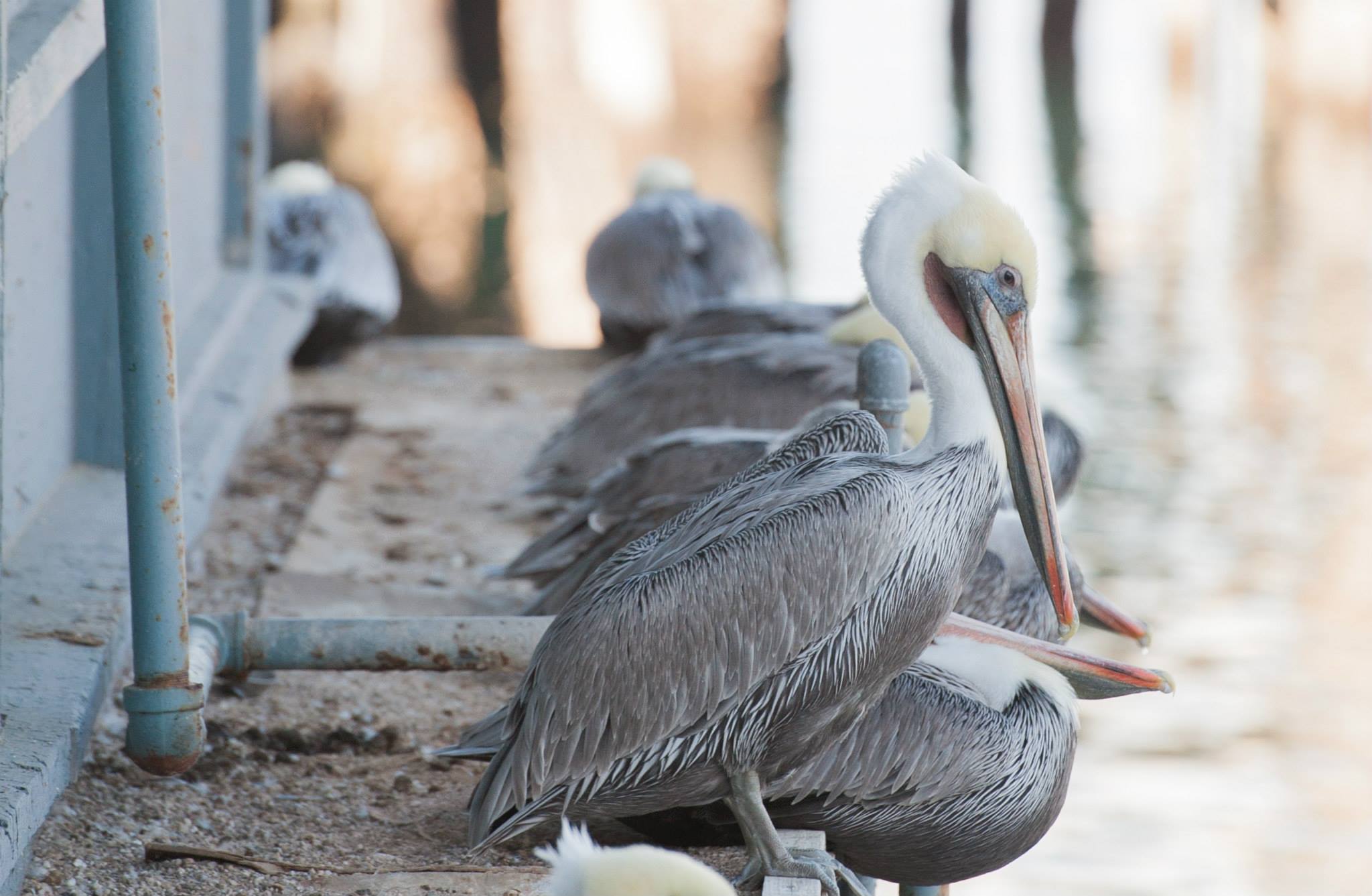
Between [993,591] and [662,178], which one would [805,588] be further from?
[662,178]

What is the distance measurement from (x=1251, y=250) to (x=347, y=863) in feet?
30.8

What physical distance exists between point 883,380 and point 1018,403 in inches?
16.3

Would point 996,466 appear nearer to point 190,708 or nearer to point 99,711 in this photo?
point 190,708

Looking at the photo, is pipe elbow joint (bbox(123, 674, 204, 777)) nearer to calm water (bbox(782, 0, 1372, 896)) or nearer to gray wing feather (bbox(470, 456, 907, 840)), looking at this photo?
gray wing feather (bbox(470, 456, 907, 840))

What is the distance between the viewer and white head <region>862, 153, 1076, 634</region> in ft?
7.70

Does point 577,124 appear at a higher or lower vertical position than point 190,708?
lower

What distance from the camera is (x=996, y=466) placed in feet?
7.66

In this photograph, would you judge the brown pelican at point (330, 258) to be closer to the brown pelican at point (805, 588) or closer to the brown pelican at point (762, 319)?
the brown pelican at point (762, 319)

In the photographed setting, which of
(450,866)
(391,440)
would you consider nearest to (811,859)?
(450,866)

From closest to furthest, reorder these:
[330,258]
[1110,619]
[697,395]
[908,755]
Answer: [908,755]
[1110,619]
[697,395]
[330,258]

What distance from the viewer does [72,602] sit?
289 cm

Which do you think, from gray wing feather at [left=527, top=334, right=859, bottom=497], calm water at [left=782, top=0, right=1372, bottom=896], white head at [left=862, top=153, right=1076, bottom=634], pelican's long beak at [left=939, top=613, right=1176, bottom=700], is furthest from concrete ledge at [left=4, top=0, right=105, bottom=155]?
calm water at [left=782, top=0, right=1372, bottom=896]

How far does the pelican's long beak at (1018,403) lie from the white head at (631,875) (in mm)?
803

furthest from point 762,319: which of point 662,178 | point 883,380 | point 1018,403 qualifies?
point 662,178
